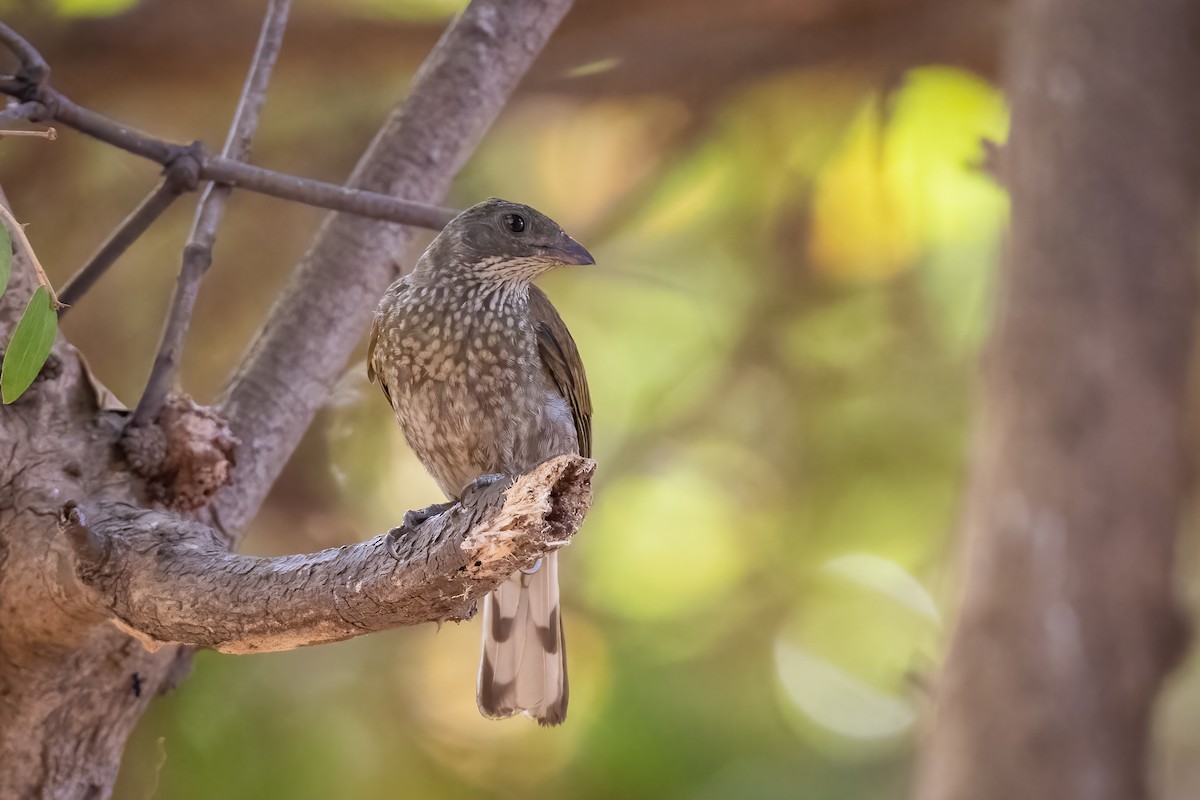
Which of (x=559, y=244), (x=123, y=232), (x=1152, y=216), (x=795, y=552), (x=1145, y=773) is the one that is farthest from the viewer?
(x=795, y=552)

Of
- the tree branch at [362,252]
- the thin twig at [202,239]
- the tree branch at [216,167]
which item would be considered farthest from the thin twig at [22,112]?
the tree branch at [362,252]

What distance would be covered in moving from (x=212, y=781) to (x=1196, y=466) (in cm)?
399

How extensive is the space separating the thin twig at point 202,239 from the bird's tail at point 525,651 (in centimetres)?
92

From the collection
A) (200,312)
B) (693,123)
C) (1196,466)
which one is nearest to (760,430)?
(693,123)

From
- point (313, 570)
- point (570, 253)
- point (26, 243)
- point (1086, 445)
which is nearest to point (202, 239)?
point (26, 243)

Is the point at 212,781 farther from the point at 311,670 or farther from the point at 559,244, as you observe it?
the point at 559,244

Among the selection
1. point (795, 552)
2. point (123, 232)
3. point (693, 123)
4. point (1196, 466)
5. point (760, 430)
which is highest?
point (693, 123)

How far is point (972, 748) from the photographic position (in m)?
1.77

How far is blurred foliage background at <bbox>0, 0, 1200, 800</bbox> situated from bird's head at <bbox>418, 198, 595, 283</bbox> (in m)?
2.11

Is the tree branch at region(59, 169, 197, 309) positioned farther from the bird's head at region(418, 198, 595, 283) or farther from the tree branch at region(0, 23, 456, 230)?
the bird's head at region(418, 198, 595, 283)

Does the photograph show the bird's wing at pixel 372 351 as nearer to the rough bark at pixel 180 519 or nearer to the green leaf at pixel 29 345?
the rough bark at pixel 180 519

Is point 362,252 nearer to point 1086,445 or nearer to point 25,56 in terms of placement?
point 25,56

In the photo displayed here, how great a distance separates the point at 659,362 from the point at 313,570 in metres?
3.91

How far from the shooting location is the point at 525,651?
10.8ft
